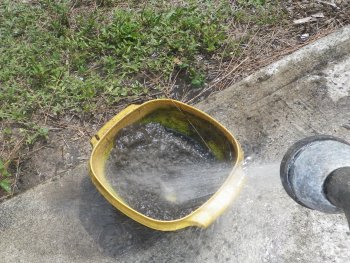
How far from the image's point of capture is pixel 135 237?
A: 2.19 meters

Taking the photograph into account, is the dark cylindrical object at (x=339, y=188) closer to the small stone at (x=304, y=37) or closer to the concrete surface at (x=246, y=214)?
the concrete surface at (x=246, y=214)

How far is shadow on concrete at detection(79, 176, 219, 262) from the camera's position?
2.13 metres

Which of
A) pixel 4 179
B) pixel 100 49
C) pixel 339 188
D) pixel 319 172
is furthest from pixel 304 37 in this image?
pixel 4 179

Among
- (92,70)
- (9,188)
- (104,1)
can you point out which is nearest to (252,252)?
(9,188)

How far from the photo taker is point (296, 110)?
2561 millimetres

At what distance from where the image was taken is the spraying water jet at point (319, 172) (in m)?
1.48

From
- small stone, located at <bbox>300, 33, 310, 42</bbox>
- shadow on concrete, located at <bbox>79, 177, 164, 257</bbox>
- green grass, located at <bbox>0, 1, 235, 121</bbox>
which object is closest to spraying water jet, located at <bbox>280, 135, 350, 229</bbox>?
shadow on concrete, located at <bbox>79, 177, 164, 257</bbox>

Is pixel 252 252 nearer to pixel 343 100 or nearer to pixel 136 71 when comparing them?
pixel 343 100

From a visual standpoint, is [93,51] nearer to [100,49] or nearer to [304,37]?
[100,49]

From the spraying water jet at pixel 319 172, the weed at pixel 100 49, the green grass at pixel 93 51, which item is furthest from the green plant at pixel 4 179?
the spraying water jet at pixel 319 172

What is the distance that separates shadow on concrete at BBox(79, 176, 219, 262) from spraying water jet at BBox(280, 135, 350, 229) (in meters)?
0.62

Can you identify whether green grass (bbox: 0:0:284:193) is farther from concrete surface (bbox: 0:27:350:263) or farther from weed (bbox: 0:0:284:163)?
concrete surface (bbox: 0:27:350:263)

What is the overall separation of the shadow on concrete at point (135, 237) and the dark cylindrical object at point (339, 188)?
784 mm

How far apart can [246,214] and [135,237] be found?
52 cm
